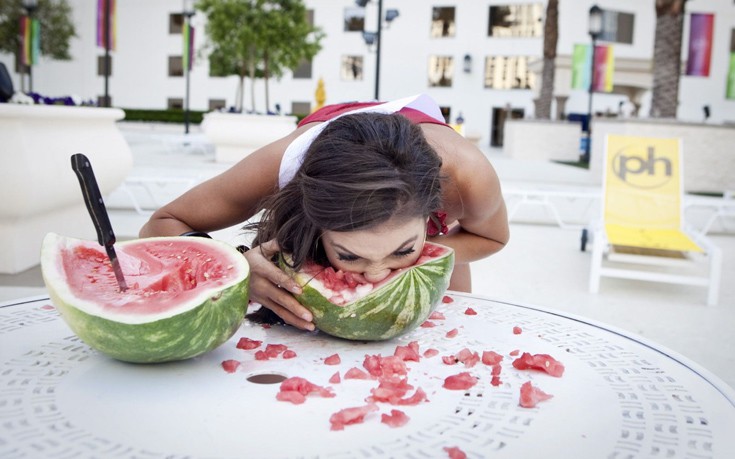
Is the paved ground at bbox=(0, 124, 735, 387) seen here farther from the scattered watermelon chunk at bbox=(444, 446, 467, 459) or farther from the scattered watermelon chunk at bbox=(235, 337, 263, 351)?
the scattered watermelon chunk at bbox=(444, 446, 467, 459)

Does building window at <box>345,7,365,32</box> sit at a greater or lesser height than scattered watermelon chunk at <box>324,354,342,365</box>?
greater

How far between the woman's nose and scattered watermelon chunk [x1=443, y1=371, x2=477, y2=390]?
401 mm

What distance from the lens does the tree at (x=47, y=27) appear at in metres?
30.8

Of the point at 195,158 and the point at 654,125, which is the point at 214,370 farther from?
the point at 195,158

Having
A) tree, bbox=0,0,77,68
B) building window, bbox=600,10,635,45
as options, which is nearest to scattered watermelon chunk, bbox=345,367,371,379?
→ building window, bbox=600,10,635,45

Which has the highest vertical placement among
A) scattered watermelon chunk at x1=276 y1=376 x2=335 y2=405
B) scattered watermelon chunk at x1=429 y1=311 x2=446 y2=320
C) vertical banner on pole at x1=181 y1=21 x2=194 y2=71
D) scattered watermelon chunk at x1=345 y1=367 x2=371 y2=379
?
vertical banner on pole at x1=181 y1=21 x2=194 y2=71

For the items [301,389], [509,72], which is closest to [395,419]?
[301,389]

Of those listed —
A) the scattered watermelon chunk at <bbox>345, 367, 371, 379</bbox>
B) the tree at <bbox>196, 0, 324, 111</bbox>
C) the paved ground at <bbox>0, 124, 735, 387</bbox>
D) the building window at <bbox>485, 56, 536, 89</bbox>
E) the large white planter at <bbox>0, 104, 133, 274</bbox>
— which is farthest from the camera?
the building window at <bbox>485, 56, 536, 89</bbox>

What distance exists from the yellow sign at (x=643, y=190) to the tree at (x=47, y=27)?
31142 millimetres

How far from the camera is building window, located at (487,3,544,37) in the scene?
3241 cm

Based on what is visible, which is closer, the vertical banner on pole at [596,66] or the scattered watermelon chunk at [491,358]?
the scattered watermelon chunk at [491,358]

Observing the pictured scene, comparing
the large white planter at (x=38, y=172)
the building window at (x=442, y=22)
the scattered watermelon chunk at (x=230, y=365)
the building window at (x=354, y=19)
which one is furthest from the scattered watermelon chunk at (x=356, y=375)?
the building window at (x=354, y=19)

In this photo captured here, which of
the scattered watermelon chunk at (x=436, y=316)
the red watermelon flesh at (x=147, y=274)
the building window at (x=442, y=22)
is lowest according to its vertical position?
the scattered watermelon chunk at (x=436, y=316)

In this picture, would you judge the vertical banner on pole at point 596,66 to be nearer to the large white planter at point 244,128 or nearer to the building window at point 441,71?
the building window at point 441,71
